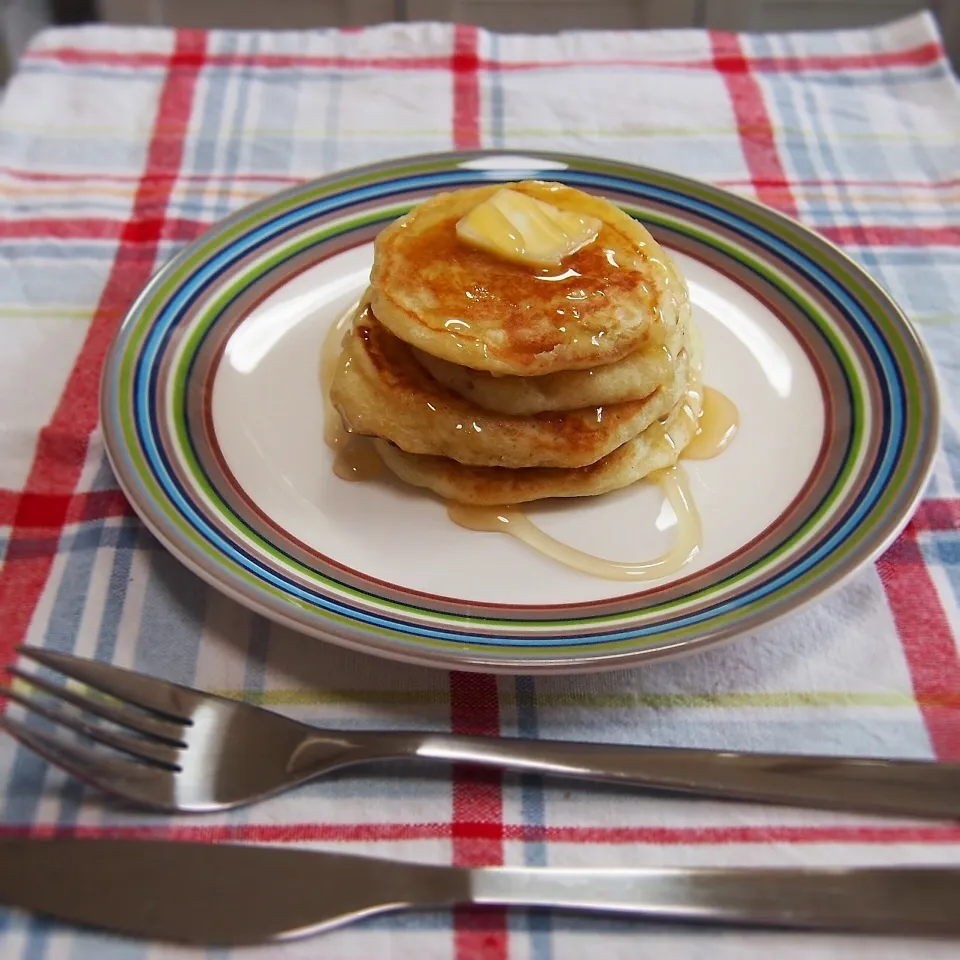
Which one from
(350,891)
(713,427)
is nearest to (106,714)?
(350,891)

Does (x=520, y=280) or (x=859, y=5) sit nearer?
(x=520, y=280)

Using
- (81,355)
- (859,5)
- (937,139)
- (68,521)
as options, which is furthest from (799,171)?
A: (859,5)

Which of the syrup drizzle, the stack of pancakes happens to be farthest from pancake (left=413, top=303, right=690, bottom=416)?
the syrup drizzle

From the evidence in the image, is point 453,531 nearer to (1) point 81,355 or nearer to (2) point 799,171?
(1) point 81,355

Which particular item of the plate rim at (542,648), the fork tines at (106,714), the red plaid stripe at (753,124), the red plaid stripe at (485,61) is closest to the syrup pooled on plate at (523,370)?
the plate rim at (542,648)

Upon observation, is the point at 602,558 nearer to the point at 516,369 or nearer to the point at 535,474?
the point at 535,474

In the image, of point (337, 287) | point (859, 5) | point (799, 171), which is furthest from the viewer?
point (859, 5)
